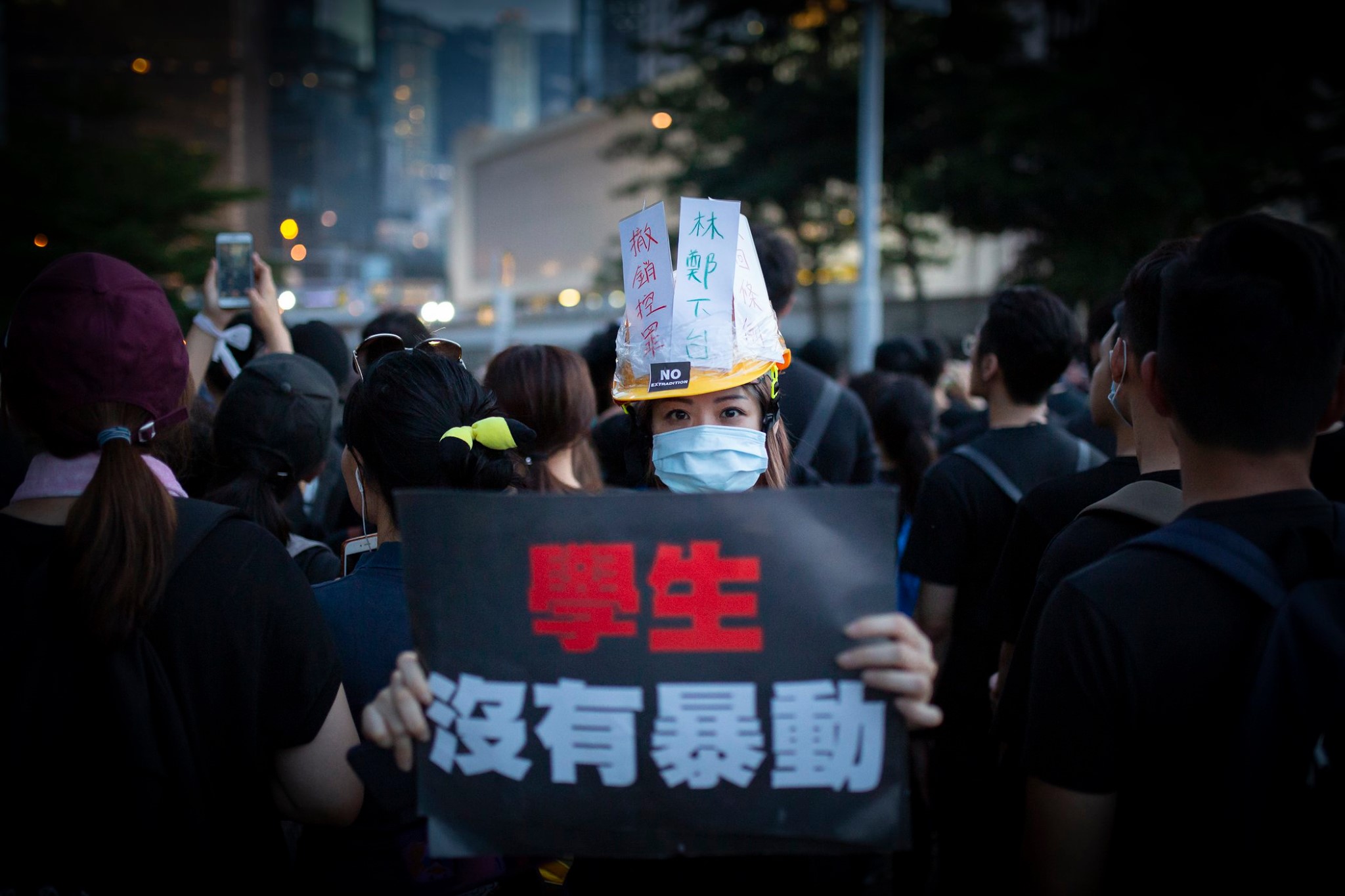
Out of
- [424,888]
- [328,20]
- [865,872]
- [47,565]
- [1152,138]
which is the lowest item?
[424,888]

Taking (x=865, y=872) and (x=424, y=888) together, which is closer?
(x=865, y=872)

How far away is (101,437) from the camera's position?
1.78 m

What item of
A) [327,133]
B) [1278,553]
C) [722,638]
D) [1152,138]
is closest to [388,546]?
[722,638]

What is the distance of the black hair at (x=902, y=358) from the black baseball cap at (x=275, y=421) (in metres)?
3.70

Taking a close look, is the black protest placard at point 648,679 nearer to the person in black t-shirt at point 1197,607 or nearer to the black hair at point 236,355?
the person in black t-shirt at point 1197,607

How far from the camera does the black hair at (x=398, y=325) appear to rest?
397cm

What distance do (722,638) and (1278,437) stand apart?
93cm

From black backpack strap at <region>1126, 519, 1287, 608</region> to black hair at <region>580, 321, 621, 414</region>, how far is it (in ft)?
11.1

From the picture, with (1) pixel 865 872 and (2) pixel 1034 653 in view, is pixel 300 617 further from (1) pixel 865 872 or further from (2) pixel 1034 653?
(2) pixel 1034 653

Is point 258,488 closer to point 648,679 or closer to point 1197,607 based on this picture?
point 648,679

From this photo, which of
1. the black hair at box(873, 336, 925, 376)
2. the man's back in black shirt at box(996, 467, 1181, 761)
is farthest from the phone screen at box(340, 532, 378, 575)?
the black hair at box(873, 336, 925, 376)

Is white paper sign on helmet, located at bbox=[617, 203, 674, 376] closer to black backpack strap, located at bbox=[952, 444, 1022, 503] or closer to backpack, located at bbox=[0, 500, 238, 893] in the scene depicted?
backpack, located at bbox=[0, 500, 238, 893]

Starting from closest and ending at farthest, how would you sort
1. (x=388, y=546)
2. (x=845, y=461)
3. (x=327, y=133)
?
(x=388, y=546), (x=845, y=461), (x=327, y=133)

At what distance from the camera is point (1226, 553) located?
5.00ft
